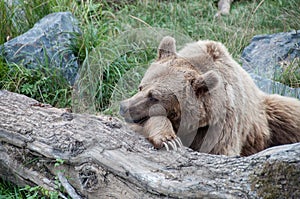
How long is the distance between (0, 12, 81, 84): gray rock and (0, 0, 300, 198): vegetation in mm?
107

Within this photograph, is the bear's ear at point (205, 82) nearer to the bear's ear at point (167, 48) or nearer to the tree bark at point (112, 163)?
the bear's ear at point (167, 48)

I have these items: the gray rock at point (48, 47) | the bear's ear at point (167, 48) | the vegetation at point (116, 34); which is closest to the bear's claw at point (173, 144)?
the bear's ear at point (167, 48)

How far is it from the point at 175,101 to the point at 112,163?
31.6 inches

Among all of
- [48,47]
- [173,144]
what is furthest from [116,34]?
[173,144]

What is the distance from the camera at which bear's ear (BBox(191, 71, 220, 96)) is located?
11.5ft

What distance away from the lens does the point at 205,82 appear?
11.6 ft

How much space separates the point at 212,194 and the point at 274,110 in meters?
1.90

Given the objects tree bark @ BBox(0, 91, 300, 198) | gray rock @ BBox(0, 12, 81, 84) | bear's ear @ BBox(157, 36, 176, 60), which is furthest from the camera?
gray rock @ BBox(0, 12, 81, 84)

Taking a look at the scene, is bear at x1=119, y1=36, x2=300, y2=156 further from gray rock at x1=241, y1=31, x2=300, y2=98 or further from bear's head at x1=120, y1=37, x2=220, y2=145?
gray rock at x1=241, y1=31, x2=300, y2=98

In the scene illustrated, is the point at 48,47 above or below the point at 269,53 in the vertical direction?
above

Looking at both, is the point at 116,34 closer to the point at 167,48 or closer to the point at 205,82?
the point at 167,48

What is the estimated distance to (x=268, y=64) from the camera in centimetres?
607

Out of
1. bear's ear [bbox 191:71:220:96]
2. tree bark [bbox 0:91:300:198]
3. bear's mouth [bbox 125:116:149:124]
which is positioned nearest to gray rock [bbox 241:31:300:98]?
bear's ear [bbox 191:71:220:96]

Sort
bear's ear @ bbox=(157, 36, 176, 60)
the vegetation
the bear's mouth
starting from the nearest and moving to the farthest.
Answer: the bear's mouth → bear's ear @ bbox=(157, 36, 176, 60) → the vegetation
